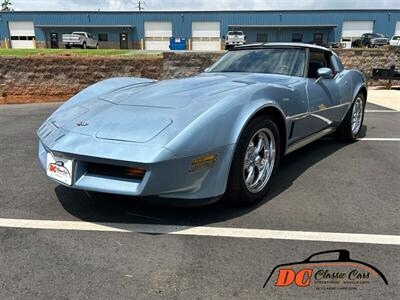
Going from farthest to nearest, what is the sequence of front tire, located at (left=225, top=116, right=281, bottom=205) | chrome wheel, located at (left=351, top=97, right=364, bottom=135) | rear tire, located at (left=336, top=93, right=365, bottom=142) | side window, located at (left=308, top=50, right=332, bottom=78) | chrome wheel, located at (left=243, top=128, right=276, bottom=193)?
1. chrome wheel, located at (left=351, top=97, right=364, bottom=135)
2. rear tire, located at (left=336, top=93, right=365, bottom=142)
3. side window, located at (left=308, top=50, right=332, bottom=78)
4. chrome wheel, located at (left=243, top=128, right=276, bottom=193)
5. front tire, located at (left=225, top=116, right=281, bottom=205)

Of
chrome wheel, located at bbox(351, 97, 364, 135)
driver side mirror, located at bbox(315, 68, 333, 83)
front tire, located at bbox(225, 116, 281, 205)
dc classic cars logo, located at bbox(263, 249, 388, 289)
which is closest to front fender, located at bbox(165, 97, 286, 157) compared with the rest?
front tire, located at bbox(225, 116, 281, 205)

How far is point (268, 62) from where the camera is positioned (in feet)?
15.1

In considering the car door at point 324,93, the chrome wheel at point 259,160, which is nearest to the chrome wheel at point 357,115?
the car door at point 324,93

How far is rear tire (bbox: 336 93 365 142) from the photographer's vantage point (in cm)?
558

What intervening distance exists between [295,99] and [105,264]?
2.35 m

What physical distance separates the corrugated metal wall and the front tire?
5323 centimetres

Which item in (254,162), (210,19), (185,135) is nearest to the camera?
(185,135)

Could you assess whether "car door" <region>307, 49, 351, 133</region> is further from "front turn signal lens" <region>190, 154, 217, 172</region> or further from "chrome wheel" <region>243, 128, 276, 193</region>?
"front turn signal lens" <region>190, 154, 217, 172</region>

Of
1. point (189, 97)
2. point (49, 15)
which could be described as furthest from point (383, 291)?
point (49, 15)

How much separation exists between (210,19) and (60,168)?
178 feet

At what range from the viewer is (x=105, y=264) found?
2572mm

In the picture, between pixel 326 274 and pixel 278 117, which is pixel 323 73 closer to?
pixel 278 117

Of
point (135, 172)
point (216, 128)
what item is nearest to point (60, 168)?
point (135, 172)

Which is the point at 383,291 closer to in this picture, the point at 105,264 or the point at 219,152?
the point at 219,152
